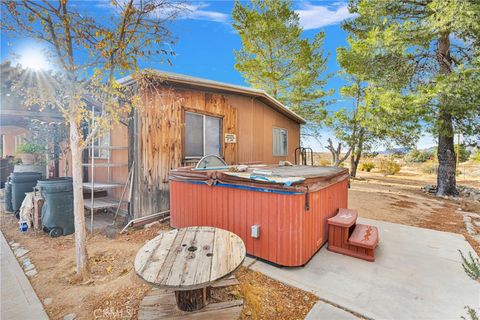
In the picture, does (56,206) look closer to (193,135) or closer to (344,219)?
(193,135)

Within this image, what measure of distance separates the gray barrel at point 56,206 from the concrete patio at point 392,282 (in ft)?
10.9

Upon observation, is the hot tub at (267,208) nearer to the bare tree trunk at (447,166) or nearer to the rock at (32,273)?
the rock at (32,273)

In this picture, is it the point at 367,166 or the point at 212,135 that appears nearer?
the point at 212,135

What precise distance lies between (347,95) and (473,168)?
1030 centimetres

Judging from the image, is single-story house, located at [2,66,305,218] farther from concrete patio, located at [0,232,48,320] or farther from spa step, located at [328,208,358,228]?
spa step, located at [328,208,358,228]

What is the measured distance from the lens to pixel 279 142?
336 inches

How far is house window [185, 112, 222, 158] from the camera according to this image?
5.00 meters

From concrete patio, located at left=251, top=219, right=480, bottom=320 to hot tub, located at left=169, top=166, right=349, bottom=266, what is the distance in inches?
9.8

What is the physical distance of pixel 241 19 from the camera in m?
10.8

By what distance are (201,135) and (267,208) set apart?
3.01m

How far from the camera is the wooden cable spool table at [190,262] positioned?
62.4 inches

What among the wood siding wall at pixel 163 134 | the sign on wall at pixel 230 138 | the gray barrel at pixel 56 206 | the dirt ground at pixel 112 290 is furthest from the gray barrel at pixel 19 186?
the sign on wall at pixel 230 138

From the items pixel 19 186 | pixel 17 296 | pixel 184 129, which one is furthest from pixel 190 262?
pixel 19 186

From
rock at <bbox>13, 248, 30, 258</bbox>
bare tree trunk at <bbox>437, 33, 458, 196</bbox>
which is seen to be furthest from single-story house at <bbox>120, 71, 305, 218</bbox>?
bare tree trunk at <bbox>437, 33, 458, 196</bbox>
